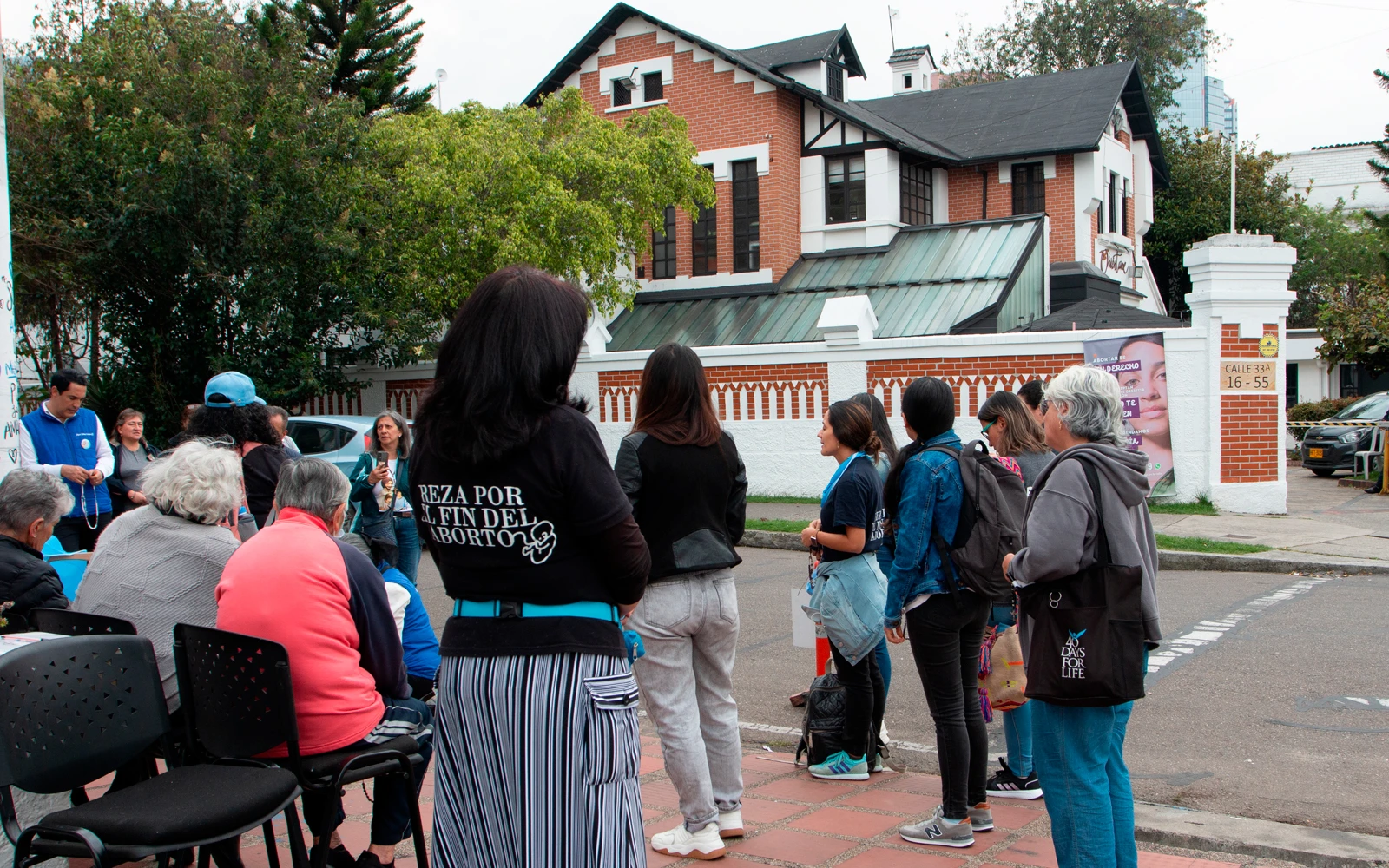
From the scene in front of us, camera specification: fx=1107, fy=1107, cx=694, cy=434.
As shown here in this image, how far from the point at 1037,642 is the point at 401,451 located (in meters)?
5.64

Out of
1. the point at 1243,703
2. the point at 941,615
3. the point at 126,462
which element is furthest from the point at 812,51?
the point at 941,615

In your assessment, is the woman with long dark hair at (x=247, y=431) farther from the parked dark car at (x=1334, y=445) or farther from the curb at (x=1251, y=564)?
the parked dark car at (x=1334, y=445)

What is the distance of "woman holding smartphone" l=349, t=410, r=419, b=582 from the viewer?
7.87 metres

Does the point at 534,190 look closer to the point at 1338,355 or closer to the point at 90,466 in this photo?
the point at 90,466

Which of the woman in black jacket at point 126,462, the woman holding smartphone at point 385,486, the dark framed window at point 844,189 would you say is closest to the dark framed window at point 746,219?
the dark framed window at point 844,189

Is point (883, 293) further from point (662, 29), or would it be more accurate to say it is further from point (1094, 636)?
point (1094, 636)

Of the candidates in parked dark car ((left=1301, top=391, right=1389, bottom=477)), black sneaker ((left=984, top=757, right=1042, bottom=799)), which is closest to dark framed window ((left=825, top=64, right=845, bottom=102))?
parked dark car ((left=1301, top=391, right=1389, bottom=477))

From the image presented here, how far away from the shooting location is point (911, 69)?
35.0m

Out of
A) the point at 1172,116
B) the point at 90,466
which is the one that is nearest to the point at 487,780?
the point at 90,466

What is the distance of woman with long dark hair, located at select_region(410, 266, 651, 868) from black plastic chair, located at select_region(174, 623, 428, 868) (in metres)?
0.97

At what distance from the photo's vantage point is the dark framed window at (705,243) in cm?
2333

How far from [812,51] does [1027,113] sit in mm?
5740

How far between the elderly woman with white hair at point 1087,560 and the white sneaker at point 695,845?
1.21 metres

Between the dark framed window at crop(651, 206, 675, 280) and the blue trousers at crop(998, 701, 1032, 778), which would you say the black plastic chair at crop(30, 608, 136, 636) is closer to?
the blue trousers at crop(998, 701, 1032, 778)
